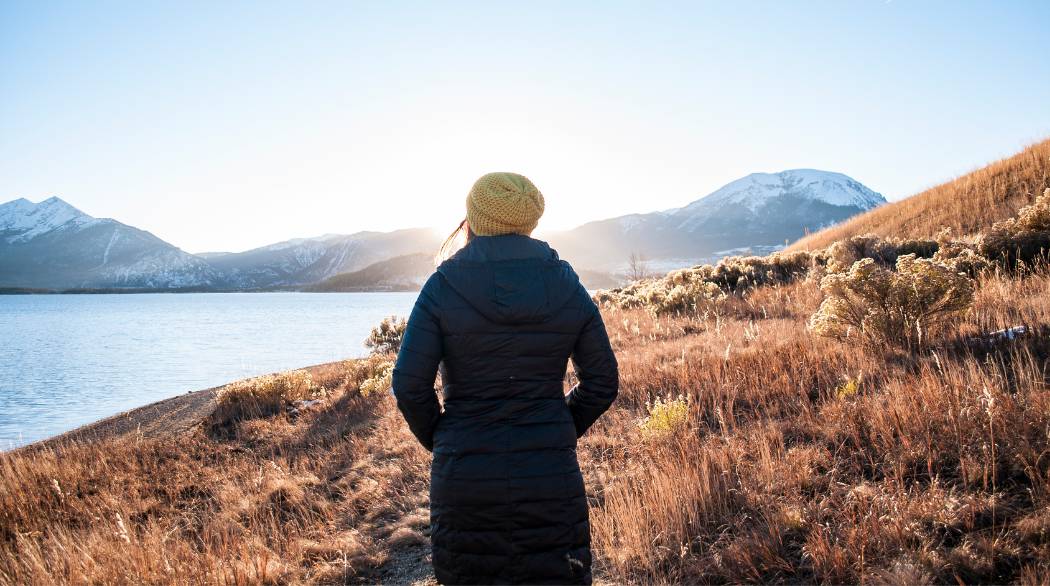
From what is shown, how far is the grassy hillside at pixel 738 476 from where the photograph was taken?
2986mm

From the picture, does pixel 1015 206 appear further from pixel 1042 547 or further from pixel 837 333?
pixel 1042 547

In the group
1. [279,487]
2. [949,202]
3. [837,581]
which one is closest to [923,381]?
[837,581]

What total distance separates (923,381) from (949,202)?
13.9 m

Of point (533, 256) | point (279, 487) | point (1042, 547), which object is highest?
point (533, 256)

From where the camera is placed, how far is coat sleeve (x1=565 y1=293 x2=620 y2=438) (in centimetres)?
229

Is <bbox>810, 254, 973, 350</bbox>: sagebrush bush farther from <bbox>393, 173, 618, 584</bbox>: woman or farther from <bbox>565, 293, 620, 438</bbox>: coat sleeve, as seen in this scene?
<bbox>393, 173, 618, 584</bbox>: woman

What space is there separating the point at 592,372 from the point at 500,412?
476 mm

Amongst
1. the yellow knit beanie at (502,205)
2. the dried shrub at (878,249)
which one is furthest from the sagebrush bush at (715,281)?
the yellow knit beanie at (502,205)

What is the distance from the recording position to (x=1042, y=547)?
Answer: 252cm

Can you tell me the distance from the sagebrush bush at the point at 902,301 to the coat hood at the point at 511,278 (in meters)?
4.83

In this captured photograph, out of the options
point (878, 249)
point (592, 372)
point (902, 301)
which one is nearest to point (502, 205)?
point (592, 372)

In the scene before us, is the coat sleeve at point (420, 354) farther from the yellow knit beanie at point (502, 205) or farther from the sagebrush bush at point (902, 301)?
the sagebrush bush at point (902, 301)

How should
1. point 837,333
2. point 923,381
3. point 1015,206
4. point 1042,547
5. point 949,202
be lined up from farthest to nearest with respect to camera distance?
point 949,202 → point 1015,206 → point 837,333 → point 923,381 → point 1042,547

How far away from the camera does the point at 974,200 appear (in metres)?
13.7
